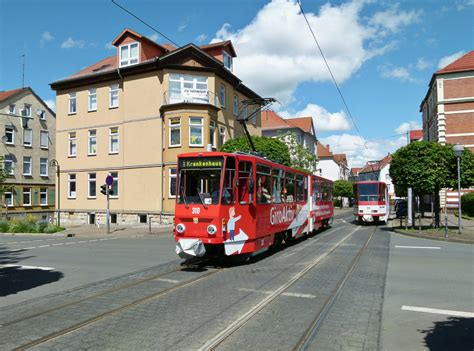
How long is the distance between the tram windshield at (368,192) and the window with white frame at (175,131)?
1313 centimetres

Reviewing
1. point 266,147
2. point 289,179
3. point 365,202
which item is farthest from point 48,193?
point 289,179

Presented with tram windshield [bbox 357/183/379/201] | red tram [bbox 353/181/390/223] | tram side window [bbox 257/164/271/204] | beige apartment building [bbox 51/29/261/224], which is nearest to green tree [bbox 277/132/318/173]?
beige apartment building [bbox 51/29/261/224]

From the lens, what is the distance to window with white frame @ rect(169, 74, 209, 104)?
91.2ft

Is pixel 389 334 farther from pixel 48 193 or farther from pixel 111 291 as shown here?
pixel 48 193

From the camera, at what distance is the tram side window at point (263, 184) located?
40.6 feet

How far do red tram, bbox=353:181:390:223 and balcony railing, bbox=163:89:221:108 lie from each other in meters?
12.1

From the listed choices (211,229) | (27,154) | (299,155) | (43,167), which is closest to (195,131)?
(211,229)

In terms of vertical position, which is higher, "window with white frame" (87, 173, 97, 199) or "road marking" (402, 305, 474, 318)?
"window with white frame" (87, 173, 97, 199)

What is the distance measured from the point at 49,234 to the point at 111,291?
1738cm

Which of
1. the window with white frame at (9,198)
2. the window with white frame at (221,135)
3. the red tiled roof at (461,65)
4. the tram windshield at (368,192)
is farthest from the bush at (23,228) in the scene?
the red tiled roof at (461,65)

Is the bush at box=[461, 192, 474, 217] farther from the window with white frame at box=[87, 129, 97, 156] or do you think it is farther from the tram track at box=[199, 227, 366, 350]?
the window with white frame at box=[87, 129, 97, 156]

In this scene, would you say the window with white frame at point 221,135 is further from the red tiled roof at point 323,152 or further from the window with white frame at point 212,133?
the red tiled roof at point 323,152

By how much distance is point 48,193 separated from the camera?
152ft

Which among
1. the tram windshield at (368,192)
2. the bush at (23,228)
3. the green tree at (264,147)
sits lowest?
the bush at (23,228)
